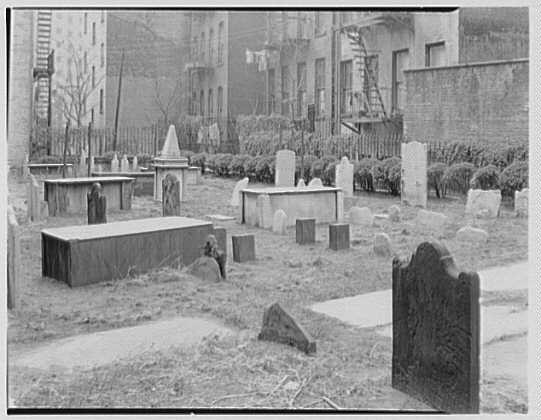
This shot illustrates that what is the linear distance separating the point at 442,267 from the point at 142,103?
2.31 meters

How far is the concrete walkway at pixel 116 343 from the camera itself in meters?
4.18

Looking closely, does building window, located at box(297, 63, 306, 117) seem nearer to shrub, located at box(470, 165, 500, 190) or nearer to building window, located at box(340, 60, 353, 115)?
building window, located at box(340, 60, 353, 115)

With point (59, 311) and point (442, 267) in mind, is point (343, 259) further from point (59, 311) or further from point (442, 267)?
point (59, 311)

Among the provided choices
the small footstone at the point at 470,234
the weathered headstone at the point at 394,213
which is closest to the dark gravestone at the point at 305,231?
the weathered headstone at the point at 394,213

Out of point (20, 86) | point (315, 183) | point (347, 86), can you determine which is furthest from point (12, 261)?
point (347, 86)

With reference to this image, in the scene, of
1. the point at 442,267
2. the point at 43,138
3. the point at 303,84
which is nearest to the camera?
the point at 442,267

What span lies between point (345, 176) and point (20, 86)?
2.21 meters

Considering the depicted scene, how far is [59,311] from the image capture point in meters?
4.39

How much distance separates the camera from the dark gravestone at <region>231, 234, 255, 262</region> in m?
4.93

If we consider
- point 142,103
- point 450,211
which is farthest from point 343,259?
point 142,103

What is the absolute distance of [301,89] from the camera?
514 centimetres

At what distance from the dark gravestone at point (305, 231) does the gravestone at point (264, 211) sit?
0.66ft

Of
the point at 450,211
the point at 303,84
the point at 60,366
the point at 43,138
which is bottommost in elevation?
the point at 60,366

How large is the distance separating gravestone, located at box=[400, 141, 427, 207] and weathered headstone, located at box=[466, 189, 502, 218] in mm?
322
